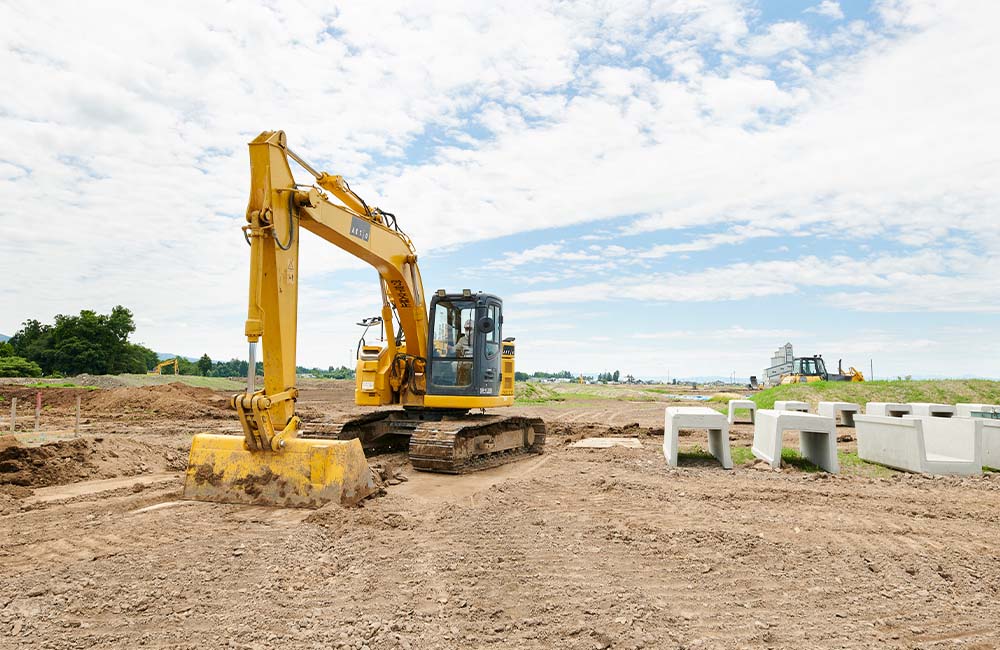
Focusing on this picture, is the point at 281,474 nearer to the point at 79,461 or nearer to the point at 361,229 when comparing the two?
the point at 361,229

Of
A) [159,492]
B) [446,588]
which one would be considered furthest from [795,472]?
[159,492]

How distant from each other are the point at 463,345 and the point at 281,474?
468 cm

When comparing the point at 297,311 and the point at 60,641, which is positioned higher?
the point at 297,311

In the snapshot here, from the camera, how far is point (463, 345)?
1114 centimetres

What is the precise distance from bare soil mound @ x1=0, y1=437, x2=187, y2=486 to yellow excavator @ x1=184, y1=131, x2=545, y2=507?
134 centimetres

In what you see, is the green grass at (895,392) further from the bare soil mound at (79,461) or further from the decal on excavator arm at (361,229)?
the bare soil mound at (79,461)

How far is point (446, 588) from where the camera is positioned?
4547mm

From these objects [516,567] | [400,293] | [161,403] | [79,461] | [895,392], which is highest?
[400,293]

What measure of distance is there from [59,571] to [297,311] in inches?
147

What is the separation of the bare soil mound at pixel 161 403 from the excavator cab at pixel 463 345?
1498cm

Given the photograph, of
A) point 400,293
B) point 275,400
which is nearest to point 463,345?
point 400,293

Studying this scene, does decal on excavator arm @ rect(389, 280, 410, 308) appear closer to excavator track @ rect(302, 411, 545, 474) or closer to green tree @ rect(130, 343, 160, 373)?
excavator track @ rect(302, 411, 545, 474)

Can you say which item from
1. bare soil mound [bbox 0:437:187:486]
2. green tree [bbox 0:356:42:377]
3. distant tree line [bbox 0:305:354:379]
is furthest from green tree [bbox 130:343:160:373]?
bare soil mound [bbox 0:437:187:486]

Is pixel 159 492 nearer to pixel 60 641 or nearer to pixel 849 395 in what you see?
pixel 60 641
